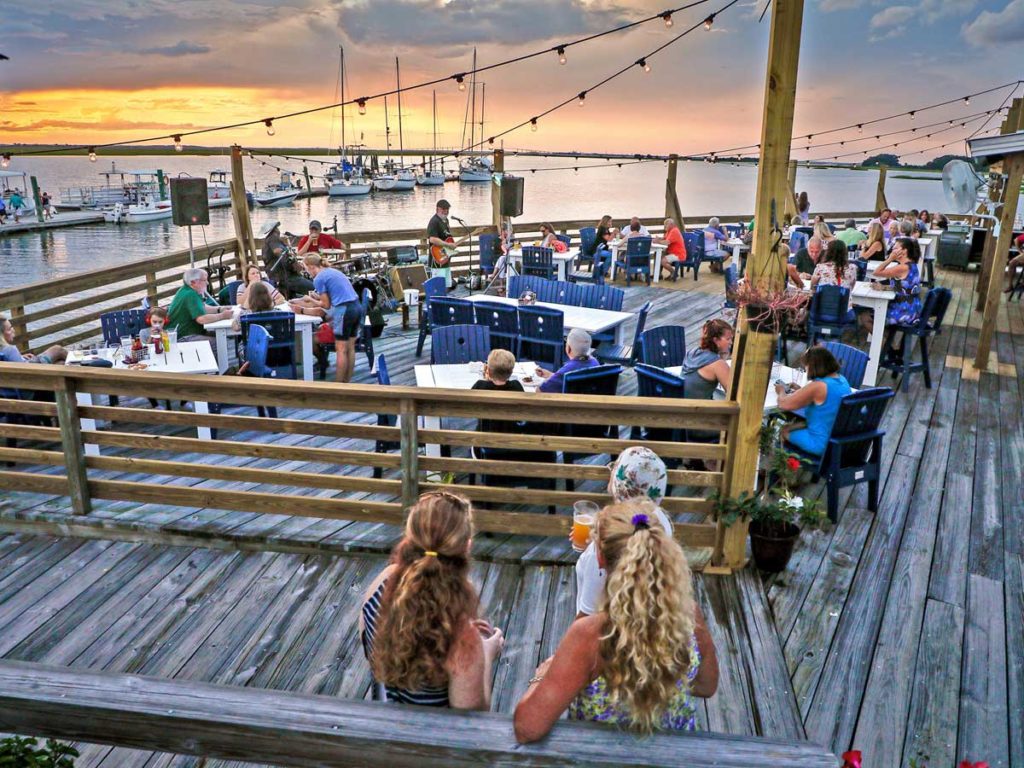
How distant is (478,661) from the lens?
1850mm

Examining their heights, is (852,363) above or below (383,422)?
above

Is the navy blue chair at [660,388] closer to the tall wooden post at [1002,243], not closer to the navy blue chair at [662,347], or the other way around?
the navy blue chair at [662,347]

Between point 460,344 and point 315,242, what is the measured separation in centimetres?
488

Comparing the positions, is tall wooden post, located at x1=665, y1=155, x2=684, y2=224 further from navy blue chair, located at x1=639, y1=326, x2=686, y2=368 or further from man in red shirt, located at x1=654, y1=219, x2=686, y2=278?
navy blue chair, located at x1=639, y1=326, x2=686, y2=368

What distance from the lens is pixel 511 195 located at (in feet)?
35.8

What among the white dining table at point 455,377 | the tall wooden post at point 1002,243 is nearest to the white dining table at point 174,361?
the white dining table at point 455,377

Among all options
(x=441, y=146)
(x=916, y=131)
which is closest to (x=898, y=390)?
(x=916, y=131)

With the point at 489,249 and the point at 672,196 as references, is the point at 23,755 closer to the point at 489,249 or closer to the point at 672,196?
the point at 489,249

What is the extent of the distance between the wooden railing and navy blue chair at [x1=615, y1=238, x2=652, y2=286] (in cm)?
823

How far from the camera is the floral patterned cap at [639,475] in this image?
10.1 feet

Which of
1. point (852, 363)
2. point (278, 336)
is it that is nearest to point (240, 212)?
point (278, 336)

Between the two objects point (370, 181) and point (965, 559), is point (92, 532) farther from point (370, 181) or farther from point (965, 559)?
point (370, 181)

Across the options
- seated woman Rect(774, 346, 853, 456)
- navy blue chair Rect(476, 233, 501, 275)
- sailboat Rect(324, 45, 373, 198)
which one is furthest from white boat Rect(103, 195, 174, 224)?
seated woman Rect(774, 346, 853, 456)

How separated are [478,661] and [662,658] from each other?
19.2 inches
